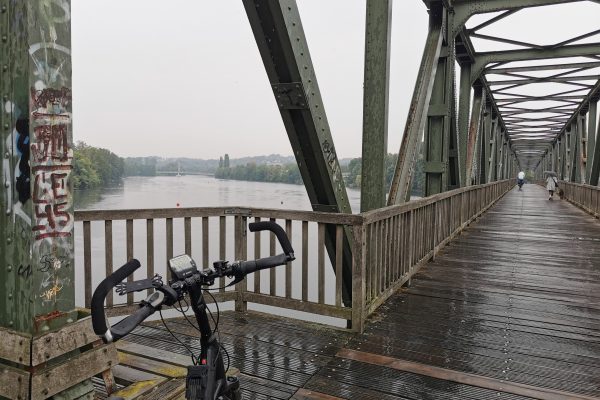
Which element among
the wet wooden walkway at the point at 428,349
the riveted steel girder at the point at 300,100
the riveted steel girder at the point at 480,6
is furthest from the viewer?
the riveted steel girder at the point at 480,6

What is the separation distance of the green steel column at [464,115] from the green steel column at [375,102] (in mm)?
6813

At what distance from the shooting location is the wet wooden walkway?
9.48ft

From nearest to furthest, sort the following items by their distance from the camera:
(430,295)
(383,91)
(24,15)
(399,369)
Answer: (24,15), (399,369), (383,91), (430,295)

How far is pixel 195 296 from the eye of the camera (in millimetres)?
1618

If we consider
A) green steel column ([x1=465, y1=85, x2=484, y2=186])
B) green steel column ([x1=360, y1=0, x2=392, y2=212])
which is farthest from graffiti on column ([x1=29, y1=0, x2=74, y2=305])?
green steel column ([x1=465, y1=85, x2=484, y2=186])

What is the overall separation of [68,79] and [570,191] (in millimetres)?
23829

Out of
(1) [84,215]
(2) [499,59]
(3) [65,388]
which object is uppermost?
(2) [499,59]

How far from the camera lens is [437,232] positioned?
7441mm

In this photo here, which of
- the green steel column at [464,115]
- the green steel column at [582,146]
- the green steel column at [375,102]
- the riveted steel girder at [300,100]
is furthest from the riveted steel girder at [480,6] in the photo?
the green steel column at [582,146]

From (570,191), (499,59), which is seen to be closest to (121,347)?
(499,59)

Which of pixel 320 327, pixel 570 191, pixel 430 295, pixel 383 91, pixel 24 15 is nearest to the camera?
pixel 24 15

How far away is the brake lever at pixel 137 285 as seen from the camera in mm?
1312

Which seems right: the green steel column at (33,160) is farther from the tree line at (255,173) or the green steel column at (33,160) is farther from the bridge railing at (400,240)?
the tree line at (255,173)

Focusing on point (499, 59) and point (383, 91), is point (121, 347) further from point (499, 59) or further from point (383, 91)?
point (499, 59)
